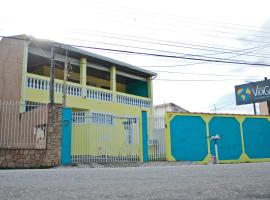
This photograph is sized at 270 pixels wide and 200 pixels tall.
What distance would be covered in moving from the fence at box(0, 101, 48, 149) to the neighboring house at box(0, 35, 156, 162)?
1.61 feet

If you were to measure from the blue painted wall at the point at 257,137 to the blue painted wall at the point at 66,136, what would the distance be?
371 inches

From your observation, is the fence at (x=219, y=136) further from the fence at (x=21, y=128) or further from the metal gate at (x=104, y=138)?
the fence at (x=21, y=128)

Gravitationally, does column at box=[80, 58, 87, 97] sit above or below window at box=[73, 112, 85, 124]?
above

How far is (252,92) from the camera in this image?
23047 mm

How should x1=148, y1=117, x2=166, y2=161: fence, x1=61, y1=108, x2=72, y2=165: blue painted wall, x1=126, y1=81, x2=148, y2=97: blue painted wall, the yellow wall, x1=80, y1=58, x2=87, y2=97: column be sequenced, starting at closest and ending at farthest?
x1=61, y1=108, x2=72, y2=165: blue painted wall
the yellow wall
x1=148, y1=117, x2=166, y2=161: fence
x1=80, y1=58, x2=87, y2=97: column
x1=126, y1=81, x2=148, y2=97: blue painted wall

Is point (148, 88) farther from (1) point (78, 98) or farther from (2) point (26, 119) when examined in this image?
(2) point (26, 119)

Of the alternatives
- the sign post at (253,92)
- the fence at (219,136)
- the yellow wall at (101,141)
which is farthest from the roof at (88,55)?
the sign post at (253,92)

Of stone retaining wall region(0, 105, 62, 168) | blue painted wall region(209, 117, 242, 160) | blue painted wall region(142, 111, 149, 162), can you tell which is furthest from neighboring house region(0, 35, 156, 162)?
blue painted wall region(209, 117, 242, 160)

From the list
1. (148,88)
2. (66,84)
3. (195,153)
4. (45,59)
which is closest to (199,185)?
(195,153)

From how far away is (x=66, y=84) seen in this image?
1425 cm

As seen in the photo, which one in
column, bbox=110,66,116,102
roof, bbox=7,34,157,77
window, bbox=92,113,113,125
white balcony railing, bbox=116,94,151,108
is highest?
roof, bbox=7,34,157,77

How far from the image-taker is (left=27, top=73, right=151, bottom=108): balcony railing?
1326 cm

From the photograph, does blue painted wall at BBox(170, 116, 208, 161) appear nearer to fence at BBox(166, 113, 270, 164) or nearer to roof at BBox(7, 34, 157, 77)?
fence at BBox(166, 113, 270, 164)

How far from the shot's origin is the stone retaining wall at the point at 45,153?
9.20 meters
